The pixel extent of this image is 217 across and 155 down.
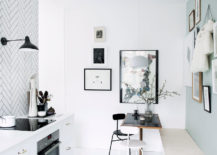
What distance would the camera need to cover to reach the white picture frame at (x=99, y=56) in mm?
3574

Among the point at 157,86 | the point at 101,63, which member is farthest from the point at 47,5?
the point at 157,86

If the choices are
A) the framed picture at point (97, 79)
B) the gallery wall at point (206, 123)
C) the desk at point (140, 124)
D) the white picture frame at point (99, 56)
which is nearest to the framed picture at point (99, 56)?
the white picture frame at point (99, 56)

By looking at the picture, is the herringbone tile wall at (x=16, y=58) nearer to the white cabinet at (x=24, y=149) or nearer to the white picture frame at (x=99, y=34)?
the white cabinet at (x=24, y=149)

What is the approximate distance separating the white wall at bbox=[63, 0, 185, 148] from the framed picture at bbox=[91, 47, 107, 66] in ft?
0.30

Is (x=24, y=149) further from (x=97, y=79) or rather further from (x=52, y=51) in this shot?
(x=52, y=51)

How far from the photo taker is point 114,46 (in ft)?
11.7

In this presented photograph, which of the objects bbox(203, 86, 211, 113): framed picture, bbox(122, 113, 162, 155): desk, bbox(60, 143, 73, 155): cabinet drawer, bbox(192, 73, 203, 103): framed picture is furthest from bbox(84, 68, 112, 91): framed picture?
bbox(203, 86, 211, 113): framed picture

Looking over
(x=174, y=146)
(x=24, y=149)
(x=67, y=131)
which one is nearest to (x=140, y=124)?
(x=174, y=146)

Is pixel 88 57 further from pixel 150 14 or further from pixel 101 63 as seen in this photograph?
pixel 150 14

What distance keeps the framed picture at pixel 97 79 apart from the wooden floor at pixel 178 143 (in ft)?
3.91

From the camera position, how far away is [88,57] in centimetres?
366

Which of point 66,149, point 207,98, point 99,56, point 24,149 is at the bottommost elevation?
point 66,149

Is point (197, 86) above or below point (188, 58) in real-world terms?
below

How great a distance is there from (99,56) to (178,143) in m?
1.88
